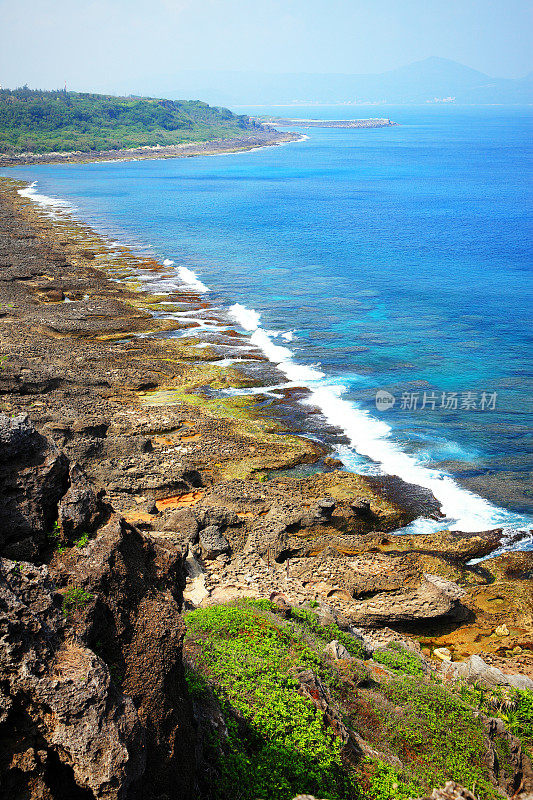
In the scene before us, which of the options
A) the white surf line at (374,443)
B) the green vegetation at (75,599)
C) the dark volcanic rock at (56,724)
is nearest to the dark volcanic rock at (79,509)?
the green vegetation at (75,599)

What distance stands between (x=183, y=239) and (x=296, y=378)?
2055 inches

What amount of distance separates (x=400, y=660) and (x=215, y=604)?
5691mm

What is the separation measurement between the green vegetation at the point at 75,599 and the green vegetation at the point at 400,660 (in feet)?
35.9

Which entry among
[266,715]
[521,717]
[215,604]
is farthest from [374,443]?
[266,715]

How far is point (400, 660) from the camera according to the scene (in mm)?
17406

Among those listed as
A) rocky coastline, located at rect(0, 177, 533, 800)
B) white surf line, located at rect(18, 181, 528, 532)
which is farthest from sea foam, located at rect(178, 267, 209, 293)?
rocky coastline, located at rect(0, 177, 533, 800)

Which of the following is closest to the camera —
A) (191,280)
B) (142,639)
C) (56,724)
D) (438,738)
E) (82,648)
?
(56,724)

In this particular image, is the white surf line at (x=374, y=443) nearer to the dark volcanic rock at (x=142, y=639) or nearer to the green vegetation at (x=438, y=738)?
the green vegetation at (x=438, y=738)

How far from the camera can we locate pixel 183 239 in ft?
281

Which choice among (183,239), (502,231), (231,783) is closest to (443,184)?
(502,231)

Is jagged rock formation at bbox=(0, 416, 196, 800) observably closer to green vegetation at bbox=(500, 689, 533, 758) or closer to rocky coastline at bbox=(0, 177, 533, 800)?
rocky coastline at bbox=(0, 177, 533, 800)

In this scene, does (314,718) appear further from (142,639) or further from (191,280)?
(191,280)

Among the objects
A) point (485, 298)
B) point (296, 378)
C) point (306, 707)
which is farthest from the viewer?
point (485, 298)

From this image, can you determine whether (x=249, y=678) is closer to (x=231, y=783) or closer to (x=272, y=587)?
(x=231, y=783)
